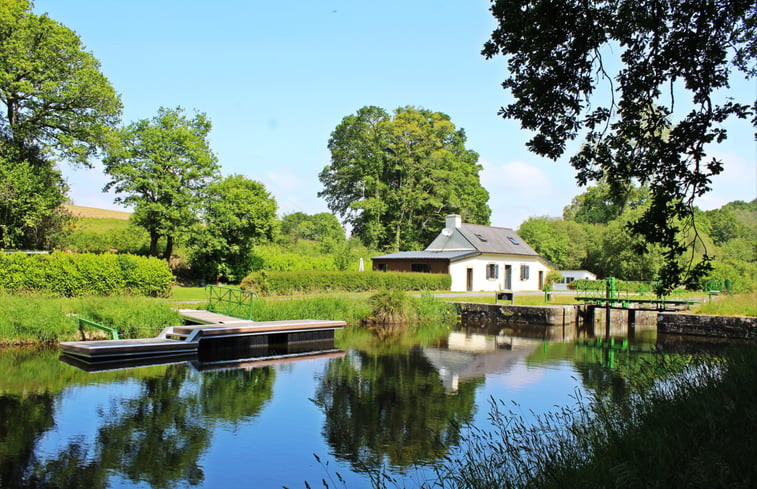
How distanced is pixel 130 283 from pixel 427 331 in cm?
1095

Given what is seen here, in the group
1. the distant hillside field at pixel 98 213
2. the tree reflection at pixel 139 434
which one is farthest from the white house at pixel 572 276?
the tree reflection at pixel 139 434

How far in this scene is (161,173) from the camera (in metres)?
30.0

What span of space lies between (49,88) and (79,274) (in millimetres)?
10875

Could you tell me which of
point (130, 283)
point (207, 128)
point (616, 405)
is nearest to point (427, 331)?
point (130, 283)

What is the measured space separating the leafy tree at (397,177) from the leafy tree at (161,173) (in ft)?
58.5

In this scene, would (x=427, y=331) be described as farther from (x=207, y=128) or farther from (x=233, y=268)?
(x=207, y=128)

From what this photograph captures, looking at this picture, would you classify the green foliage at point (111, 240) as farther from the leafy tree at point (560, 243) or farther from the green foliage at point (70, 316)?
the leafy tree at point (560, 243)

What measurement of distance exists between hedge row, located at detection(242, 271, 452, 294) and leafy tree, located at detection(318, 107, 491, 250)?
11.9 m

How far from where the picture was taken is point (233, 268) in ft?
103

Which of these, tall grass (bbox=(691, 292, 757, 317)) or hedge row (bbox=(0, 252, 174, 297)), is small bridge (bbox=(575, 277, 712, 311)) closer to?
tall grass (bbox=(691, 292, 757, 317))

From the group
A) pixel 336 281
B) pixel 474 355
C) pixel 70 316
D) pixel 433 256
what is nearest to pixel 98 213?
pixel 336 281

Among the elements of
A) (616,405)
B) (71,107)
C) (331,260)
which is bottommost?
(616,405)

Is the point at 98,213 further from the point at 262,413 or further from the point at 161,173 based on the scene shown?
the point at 262,413

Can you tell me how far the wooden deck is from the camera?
13016mm
